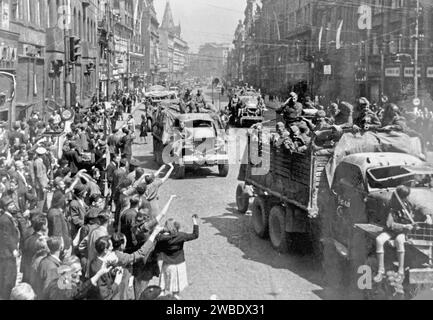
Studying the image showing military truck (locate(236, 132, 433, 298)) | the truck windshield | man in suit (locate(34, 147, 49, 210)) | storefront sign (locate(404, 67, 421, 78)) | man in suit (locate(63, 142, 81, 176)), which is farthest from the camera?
storefront sign (locate(404, 67, 421, 78))

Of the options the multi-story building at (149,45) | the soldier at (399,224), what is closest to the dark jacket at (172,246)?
the soldier at (399,224)

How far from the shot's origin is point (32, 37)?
2958cm

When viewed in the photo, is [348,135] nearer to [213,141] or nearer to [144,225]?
[144,225]

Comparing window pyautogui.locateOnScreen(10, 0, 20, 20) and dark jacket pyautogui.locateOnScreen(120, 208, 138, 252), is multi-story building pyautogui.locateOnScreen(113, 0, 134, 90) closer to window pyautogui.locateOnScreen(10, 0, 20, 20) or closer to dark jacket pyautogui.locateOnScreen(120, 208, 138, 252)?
window pyautogui.locateOnScreen(10, 0, 20, 20)

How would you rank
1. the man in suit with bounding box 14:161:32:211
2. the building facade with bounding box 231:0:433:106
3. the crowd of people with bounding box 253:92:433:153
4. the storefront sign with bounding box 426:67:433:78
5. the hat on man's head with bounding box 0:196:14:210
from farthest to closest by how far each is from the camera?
1. the building facade with bounding box 231:0:433:106
2. the storefront sign with bounding box 426:67:433:78
3. the man in suit with bounding box 14:161:32:211
4. the crowd of people with bounding box 253:92:433:153
5. the hat on man's head with bounding box 0:196:14:210

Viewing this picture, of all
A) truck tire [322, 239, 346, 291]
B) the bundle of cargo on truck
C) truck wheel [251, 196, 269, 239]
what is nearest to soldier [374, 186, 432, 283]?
truck tire [322, 239, 346, 291]

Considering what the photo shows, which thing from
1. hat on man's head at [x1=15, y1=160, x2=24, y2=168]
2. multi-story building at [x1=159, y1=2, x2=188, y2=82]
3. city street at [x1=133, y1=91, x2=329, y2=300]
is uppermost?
multi-story building at [x1=159, y1=2, x2=188, y2=82]

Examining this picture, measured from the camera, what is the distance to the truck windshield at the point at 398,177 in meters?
8.46

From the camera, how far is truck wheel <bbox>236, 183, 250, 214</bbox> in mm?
13802

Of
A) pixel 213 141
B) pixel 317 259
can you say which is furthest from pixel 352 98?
pixel 317 259

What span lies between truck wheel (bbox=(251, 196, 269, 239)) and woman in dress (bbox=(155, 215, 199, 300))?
4123 millimetres

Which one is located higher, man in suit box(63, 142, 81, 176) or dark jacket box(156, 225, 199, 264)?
man in suit box(63, 142, 81, 176)
